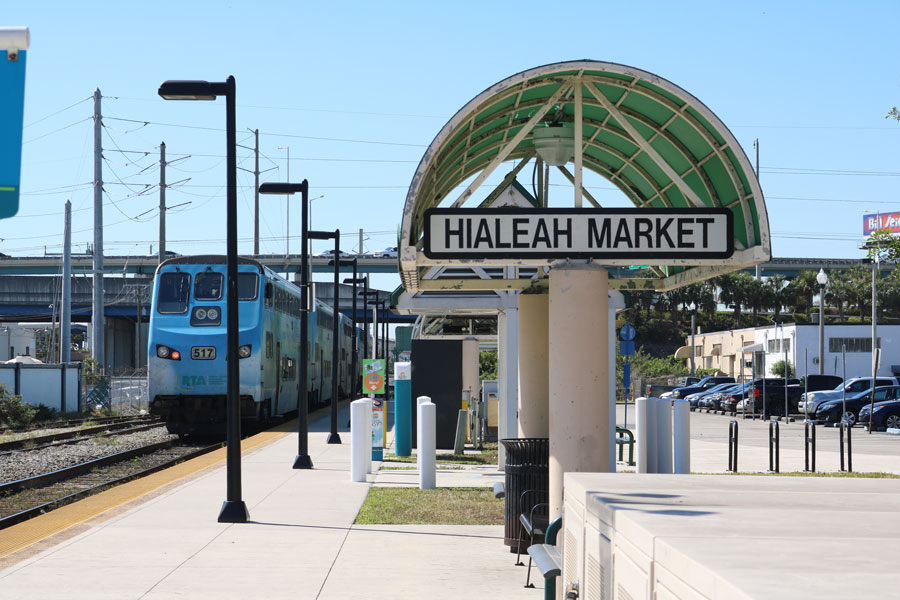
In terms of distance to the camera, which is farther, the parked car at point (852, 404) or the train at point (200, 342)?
the parked car at point (852, 404)

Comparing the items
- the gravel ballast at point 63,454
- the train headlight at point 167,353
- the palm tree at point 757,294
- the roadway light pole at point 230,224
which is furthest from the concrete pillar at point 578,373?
the palm tree at point 757,294

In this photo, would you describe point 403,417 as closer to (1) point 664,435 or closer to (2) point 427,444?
(2) point 427,444

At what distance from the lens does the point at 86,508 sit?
12984 millimetres

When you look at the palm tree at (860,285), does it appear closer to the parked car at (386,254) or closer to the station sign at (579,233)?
the parked car at (386,254)

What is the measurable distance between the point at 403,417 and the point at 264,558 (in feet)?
40.2

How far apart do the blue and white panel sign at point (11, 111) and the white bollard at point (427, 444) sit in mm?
10351

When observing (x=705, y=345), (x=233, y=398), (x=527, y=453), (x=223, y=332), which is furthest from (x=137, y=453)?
(x=705, y=345)

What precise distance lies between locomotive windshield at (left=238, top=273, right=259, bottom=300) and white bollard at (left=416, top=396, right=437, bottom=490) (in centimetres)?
1177

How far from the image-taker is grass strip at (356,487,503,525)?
12.0 m

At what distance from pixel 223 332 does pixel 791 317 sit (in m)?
91.9

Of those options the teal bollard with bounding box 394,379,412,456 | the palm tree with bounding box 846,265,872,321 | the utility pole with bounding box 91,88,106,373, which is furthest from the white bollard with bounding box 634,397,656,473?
the palm tree with bounding box 846,265,872,321

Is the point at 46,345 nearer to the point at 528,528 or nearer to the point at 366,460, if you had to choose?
the point at 366,460

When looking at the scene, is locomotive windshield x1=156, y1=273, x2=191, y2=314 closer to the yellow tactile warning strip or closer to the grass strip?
the yellow tactile warning strip

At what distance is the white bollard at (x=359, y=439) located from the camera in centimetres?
1555
